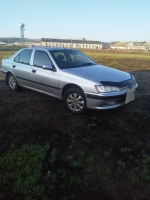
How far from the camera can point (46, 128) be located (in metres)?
3.85

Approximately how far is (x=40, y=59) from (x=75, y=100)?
5.77ft

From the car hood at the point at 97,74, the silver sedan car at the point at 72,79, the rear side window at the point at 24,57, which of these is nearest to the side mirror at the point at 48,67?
the silver sedan car at the point at 72,79

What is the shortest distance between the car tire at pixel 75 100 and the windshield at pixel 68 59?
80 cm

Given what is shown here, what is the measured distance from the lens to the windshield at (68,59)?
4.86 m

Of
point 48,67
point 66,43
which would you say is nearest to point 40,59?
point 48,67

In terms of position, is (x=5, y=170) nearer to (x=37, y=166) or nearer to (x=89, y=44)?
(x=37, y=166)

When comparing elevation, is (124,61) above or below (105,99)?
above

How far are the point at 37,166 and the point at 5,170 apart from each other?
0.48 metres

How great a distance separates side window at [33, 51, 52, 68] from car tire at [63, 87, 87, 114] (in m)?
1.12

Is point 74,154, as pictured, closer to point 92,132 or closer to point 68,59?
point 92,132

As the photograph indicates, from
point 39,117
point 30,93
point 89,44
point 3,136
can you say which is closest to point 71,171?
point 3,136

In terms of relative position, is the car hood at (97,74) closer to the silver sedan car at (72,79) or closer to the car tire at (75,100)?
the silver sedan car at (72,79)

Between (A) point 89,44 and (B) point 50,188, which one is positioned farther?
(A) point 89,44

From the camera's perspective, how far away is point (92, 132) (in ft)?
12.1
